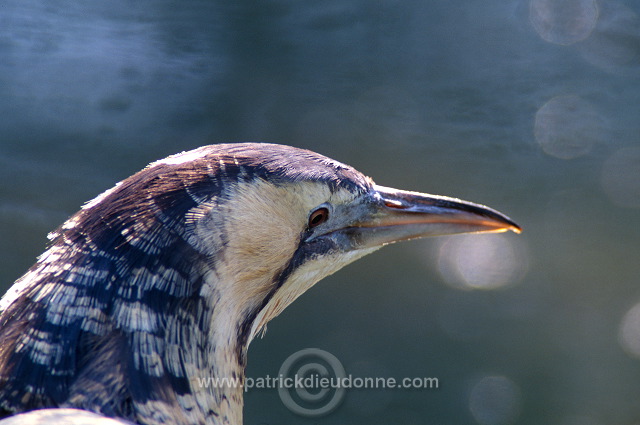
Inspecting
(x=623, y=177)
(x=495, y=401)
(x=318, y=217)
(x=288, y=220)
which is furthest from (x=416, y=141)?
(x=288, y=220)

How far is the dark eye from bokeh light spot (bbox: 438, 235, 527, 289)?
7.84ft

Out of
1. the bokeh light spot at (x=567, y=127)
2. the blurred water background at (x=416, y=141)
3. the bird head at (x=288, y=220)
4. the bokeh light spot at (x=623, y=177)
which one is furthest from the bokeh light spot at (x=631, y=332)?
the bird head at (x=288, y=220)

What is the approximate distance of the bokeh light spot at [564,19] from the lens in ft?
11.5

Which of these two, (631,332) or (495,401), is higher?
(631,332)

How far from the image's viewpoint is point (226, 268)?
4.45 feet

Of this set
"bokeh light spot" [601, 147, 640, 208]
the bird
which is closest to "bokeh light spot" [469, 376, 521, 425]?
"bokeh light spot" [601, 147, 640, 208]

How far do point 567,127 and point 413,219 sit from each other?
8.12 feet

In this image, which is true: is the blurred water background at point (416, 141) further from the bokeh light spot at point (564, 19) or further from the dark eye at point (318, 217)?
the dark eye at point (318, 217)

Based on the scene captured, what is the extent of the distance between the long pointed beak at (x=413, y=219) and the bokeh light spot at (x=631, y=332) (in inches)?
95.6

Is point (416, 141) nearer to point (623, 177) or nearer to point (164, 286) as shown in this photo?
point (623, 177)

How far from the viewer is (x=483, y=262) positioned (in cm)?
390

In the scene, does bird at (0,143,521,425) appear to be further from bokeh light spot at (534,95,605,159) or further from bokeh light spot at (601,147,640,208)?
bokeh light spot at (601,147,640,208)

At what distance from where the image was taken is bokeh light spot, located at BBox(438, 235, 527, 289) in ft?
12.6

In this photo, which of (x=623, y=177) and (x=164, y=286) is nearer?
(x=164, y=286)
